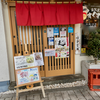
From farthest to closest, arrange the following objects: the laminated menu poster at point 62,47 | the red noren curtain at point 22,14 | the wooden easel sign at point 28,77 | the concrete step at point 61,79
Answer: the laminated menu poster at point 62,47 < the concrete step at point 61,79 < the red noren curtain at point 22,14 < the wooden easel sign at point 28,77

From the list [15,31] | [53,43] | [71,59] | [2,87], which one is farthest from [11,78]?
[71,59]

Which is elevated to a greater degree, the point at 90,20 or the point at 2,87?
the point at 90,20

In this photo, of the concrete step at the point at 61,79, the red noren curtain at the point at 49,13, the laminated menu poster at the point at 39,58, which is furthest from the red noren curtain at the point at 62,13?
the concrete step at the point at 61,79

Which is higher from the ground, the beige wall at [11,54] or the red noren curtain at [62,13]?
the red noren curtain at [62,13]

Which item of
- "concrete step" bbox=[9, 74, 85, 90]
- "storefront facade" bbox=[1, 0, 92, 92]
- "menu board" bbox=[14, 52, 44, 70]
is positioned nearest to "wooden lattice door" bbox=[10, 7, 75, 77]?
"storefront facade" bbox=[1, 0, 92, 92]

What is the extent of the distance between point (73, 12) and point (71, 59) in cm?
211

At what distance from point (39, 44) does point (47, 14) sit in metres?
1.35

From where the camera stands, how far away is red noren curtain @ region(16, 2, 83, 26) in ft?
12.3

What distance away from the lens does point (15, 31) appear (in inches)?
166

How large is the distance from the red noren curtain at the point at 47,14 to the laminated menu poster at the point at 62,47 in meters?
0.84

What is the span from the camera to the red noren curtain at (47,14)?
12.3 feet

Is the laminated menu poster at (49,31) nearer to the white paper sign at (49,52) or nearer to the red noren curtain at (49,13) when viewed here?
the red noren curtain at (49,13)

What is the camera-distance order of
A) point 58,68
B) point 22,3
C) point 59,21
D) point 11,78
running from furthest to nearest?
point 58,68, point 11,78, point 59,21, point 22,3

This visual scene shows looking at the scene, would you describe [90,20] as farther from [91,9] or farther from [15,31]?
[15,31]
